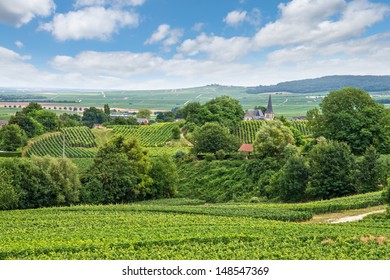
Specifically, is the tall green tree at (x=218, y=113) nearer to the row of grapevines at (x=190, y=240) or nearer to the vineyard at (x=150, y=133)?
the vineyard at (x=150, y=133)

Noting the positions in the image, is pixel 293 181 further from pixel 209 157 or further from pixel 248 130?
pixel 248 130

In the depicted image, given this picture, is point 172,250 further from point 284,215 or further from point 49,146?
point 49,146

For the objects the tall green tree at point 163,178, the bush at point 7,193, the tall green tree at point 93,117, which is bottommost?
the tall green tree at point 163,178

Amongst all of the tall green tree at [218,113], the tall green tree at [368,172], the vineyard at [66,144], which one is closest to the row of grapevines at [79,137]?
the vineyard at [66,144]

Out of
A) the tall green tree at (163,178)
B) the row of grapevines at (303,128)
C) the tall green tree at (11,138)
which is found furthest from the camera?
the row of grapevines at (303,128)

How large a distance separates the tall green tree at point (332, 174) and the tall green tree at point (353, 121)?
15.3 meters

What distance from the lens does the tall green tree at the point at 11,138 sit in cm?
7881

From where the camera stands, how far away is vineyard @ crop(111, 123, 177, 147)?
8788cm

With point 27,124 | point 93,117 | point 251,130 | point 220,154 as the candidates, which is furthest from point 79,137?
point 93,117

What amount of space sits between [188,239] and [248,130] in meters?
71.3

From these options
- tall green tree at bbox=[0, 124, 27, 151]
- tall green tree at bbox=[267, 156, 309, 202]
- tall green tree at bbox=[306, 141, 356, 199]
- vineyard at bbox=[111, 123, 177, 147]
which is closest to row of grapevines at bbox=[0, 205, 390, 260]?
tall green tree at bbox=[306, 141, 356, 199]

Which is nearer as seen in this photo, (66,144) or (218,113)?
(66,144)

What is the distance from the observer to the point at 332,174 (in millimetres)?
41719

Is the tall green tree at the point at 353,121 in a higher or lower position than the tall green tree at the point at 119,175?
higher
